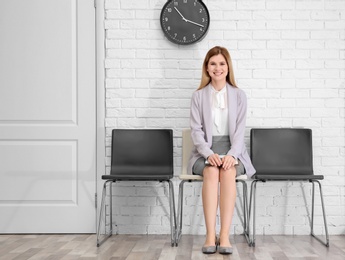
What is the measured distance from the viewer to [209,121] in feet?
12.3

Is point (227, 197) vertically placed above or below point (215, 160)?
below

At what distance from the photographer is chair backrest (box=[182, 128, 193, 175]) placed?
395 centimetres

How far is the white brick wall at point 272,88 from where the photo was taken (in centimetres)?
408

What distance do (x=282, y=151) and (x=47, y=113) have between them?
179cm

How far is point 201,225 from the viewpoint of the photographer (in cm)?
408

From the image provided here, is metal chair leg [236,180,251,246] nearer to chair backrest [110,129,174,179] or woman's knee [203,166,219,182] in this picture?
woman's knee [203,166,219,182]

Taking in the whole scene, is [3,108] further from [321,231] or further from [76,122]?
[321,231]

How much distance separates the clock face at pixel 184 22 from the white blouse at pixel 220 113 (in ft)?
1.76

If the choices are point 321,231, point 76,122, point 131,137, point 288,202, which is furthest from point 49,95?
point 321,231

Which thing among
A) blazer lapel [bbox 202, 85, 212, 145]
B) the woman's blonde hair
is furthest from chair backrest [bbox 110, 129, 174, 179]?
the woman's blonde hair

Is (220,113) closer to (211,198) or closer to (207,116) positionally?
(207,116)

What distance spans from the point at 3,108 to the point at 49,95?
0.37 meters

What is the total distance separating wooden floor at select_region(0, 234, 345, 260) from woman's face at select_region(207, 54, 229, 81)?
1.16 metres

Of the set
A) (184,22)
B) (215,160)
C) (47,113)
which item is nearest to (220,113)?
(215,160)
